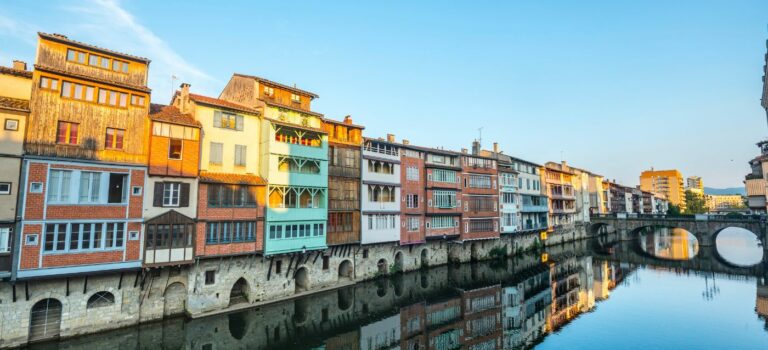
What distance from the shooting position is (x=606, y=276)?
166 feet

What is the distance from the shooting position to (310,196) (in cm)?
3531

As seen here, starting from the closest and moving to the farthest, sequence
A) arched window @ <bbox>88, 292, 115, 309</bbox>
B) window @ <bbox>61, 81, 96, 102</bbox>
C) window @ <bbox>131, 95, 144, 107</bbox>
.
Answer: window @ <bbox>61, 81, 96, 102</bbox> → arched window @ <bbox>88, 292, 115, 309</bbox> → window @ <bbox>131, 95, 144, 107</bbox>

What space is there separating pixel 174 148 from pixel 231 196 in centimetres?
566

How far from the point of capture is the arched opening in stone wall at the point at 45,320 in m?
21.8

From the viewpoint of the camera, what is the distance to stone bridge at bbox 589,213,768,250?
210ft

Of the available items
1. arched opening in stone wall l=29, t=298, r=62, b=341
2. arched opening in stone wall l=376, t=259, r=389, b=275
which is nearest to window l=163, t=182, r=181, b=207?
arched opening in stone wall l=29, t=298, r=62, b=341

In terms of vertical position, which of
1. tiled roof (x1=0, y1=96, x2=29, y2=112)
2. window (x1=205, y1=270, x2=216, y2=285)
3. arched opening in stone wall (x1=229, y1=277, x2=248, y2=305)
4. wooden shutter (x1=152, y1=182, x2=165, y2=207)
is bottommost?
arched opening in stone wall (x1=229, y1=277, x2=248, y2=305)

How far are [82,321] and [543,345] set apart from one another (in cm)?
3177

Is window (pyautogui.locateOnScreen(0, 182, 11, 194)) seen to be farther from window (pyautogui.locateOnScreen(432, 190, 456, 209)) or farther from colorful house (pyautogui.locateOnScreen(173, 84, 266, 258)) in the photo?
window (pyautogui.locateOnScreen(432, 190, 456, 209))

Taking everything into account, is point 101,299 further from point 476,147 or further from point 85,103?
point 476,147

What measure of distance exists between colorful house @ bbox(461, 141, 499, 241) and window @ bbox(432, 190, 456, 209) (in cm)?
275

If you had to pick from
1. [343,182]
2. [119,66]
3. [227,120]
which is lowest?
[343,182]

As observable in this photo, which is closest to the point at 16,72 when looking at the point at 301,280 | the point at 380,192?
the point at 301,280

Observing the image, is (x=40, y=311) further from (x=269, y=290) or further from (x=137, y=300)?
(x=269, y=290)
